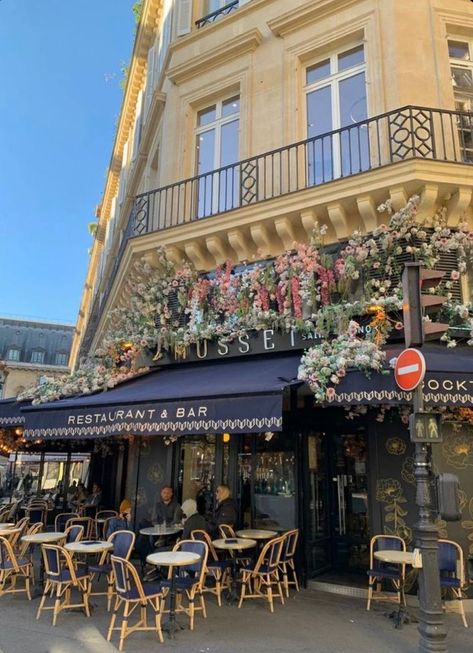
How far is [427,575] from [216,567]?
322 centimetres

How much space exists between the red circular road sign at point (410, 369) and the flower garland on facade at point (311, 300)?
1455mm

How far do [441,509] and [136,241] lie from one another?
7.54 metres

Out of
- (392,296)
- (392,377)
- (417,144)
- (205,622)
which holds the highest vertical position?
(417,144)

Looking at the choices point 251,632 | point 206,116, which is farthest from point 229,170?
point 251,632

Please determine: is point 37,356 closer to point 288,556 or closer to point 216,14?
point 216,14

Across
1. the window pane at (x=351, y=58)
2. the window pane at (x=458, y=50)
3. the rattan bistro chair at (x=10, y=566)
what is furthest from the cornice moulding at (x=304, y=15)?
the rattan bistro chair at (x=10, y=566)

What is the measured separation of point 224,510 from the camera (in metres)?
8.02

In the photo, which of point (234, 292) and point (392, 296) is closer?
point (392, 296)

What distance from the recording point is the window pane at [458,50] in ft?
29.2

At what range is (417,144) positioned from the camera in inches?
307

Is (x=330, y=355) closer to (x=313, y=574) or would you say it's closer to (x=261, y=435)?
(x=261, y=435)

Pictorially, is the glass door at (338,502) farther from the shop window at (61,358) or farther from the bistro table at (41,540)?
the shop window at (61,358)

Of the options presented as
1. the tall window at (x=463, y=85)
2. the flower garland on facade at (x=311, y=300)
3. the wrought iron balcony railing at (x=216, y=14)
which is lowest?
the flower garland on facade at (x=311, y=300)

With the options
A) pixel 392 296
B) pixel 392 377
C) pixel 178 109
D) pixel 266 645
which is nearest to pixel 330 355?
pixel 392 377
